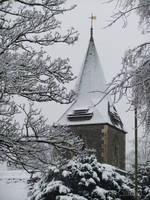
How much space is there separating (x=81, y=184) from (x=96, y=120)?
10305 millimetres

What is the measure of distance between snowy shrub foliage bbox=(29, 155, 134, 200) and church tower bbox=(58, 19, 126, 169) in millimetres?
8128

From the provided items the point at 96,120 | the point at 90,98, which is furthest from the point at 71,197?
the point at 90,98

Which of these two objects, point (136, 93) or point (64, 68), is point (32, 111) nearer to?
point (64, 68)

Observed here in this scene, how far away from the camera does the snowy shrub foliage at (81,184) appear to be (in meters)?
14.6

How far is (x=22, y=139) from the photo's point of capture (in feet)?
24.2

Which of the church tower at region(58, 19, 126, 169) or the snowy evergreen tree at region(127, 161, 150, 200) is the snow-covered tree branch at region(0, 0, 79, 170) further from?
the church tower at region(58, 19, 126, 169)

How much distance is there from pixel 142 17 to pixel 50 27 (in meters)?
1.82

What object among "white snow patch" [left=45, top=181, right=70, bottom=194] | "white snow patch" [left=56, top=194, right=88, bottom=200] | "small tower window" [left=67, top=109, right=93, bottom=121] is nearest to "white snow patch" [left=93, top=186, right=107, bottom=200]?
"white snow patch" [left=56, top=194, right=88, bottom=200]

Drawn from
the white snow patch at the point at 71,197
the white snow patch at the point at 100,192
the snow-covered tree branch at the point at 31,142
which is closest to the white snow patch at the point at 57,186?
the white snow patch at the point at 71,197

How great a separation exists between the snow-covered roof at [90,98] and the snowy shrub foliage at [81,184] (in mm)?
8342

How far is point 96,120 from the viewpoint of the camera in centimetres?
2494

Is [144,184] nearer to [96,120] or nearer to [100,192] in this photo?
[100,192]

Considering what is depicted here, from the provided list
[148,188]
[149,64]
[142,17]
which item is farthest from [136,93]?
[148,188]

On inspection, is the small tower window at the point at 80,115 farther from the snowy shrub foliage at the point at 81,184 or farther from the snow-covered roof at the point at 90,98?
the snowy shrub foliage at the point at 81,184
